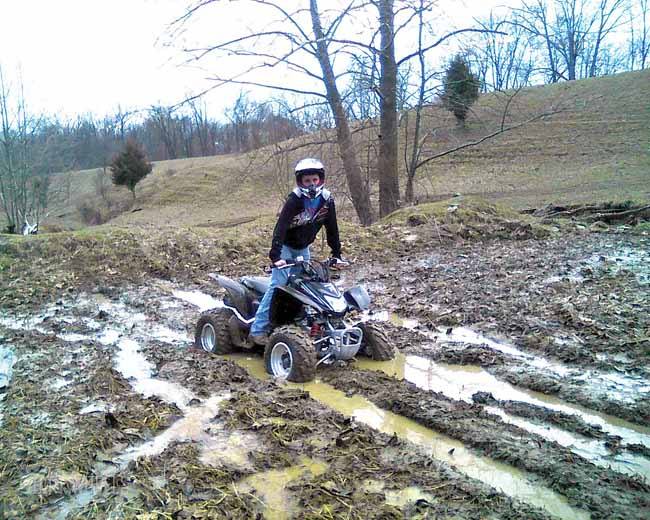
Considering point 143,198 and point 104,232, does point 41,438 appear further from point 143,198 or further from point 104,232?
point 143,198

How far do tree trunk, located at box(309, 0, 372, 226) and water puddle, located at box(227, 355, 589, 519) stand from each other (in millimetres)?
11160

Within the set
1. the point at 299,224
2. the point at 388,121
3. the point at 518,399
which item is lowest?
the point at 518,399

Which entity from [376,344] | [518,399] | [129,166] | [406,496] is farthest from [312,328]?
[129,166]

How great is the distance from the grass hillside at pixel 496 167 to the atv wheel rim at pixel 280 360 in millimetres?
9984

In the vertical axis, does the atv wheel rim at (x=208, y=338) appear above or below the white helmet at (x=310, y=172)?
below

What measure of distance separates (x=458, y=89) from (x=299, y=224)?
43.2ft

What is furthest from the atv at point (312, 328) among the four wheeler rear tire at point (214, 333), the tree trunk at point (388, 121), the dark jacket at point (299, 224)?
the tree trunk at point (388, 121)

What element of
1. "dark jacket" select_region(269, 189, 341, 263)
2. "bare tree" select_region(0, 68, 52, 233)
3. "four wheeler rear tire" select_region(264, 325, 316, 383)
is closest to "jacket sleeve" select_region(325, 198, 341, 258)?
"dark jacket" select_region(269, 189, 341, 263)

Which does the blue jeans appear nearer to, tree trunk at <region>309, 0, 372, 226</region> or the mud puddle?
the mud puddle

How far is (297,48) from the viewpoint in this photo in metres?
14.3

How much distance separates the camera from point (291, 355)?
6324 mm

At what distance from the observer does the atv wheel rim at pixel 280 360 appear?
21.5 feet

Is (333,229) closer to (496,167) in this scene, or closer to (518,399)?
(518,399)

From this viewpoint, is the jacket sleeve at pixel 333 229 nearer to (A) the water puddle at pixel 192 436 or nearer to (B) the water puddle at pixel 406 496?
(A) the water puddle at pixel 192 436
